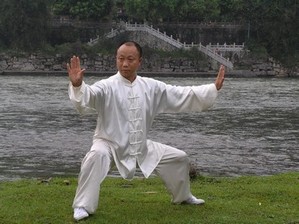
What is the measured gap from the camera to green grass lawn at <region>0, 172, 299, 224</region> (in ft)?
17.1

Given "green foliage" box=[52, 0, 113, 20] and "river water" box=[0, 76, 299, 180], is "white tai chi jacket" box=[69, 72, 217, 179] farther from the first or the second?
"green foliage" box=[52, 0, 113, 20]

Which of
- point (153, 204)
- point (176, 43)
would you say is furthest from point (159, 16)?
point (153, 204)

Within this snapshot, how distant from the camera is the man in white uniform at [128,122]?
5090mm

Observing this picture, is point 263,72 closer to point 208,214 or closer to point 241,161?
point 241,161

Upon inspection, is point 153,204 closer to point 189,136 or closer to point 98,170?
point 98,170

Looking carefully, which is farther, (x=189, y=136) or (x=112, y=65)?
(x=112, y=65)

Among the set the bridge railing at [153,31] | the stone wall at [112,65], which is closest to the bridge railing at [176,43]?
the bridge railing at [153,31]

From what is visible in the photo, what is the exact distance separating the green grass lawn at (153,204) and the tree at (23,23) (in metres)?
46.1

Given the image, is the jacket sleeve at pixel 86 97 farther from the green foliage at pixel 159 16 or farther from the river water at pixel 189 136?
the green foliage at pixel 159 16

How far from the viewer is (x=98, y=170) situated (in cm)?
507

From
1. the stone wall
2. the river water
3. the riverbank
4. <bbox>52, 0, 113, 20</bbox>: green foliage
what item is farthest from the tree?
the river water

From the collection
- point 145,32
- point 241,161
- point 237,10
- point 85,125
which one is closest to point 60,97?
point 85,125

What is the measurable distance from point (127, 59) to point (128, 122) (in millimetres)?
484

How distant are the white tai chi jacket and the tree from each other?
47.3 meters
